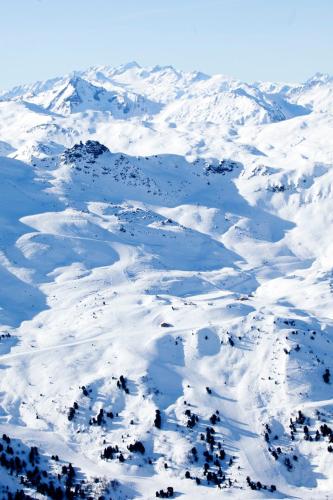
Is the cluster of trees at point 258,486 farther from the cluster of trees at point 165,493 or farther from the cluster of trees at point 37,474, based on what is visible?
the cluster of trees at point 37,474

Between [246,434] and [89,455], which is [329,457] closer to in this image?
[246,434]

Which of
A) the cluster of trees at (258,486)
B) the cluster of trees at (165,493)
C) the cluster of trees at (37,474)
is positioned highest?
the cluster of trees at (37,474)

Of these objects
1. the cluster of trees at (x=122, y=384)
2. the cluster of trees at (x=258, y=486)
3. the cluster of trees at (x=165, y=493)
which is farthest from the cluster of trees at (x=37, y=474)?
the cluster of trees at (x=258, y=486)

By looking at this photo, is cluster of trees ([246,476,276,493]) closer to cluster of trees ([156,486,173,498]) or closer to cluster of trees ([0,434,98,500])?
cluster of trees ([156,486,173,498])

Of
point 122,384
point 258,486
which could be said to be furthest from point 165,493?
point 122,384

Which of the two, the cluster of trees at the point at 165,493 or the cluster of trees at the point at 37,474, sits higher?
the cluster of trees at the point at 37,474

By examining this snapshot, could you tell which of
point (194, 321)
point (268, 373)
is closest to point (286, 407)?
point (268, 373)

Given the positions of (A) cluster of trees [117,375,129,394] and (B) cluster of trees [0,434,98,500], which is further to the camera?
(A) cluster of trees [117,375,129,394]

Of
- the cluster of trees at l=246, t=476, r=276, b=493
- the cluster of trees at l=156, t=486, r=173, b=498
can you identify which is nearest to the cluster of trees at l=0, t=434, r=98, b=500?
the cluster of trees at l=156, t=486, r=173, b=498

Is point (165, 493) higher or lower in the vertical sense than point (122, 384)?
lower

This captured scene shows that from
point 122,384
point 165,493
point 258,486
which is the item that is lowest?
point 258,486

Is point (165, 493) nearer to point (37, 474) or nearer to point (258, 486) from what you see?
point (258, 486)

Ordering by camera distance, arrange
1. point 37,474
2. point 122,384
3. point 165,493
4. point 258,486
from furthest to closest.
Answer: point 122,384, point 258,486, point 37,474, point 165,493
